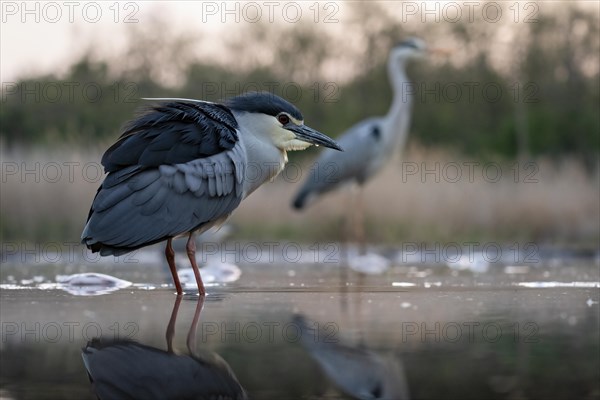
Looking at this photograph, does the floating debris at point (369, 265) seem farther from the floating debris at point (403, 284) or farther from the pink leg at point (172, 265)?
the pink leg at point (172, 265)

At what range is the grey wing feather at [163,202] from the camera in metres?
5.96

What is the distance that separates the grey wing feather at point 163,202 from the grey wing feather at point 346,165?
756 cm

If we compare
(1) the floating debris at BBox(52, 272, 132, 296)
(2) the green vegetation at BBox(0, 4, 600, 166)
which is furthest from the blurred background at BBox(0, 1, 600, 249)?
(1) the floating debris at BBox(52, 272, 132, 296)

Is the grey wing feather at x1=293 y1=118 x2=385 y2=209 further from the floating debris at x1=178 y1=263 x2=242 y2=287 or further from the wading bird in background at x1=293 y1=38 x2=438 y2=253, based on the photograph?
the floating debris at x1=178 y1=263 x2=242 y2=287

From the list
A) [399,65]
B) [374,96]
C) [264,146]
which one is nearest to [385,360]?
[264,146]

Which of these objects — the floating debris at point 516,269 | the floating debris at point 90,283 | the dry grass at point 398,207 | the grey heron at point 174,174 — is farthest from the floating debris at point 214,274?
the dry grass at point 398,207

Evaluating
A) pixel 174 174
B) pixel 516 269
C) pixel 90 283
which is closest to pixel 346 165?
pixel 516 269

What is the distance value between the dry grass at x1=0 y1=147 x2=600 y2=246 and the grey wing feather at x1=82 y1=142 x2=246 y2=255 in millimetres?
7728

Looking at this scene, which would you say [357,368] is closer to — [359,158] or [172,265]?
[172,265]

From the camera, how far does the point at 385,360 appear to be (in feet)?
13.6

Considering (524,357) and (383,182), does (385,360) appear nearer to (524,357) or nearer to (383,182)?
(524,357)

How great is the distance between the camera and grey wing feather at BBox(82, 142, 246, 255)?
5.96m

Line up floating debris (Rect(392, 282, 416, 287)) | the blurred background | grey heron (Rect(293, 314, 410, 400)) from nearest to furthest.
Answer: grey heron (Rect(293, 314, 410, 400))
floating debris (Rect(392, 282, 416, 287))
the blurred background

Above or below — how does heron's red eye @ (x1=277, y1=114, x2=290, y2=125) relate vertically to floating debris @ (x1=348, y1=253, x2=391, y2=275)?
above
